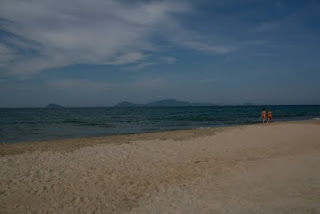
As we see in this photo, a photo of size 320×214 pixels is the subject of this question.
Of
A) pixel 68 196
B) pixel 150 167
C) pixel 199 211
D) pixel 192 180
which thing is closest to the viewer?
pixel 199 211

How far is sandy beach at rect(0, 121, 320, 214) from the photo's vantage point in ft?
15.8

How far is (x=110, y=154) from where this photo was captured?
936 cm

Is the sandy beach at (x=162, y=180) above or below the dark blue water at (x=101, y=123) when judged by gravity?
above

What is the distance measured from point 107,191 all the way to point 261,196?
11.2 ft

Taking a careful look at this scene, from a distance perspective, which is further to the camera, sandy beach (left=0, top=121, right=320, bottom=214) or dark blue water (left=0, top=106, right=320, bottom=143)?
dark blue water (left=0, top=106, right=320, bottom=143)

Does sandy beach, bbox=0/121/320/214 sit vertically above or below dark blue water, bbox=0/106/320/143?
above

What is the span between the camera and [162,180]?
250 inches

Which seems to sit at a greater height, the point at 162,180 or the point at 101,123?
the point at 162,180

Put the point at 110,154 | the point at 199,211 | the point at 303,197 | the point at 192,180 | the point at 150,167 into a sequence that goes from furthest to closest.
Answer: the point at 110,154 < the point at 150,167 < the point at 192,180 < the point at 303,197 < the point at 199,211

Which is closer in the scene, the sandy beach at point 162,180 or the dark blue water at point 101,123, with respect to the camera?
the sandy beach at point 162,180

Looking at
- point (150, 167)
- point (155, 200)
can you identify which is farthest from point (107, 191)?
point (150, 167)

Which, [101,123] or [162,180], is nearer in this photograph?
[162,180]

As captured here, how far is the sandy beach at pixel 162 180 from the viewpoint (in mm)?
4828

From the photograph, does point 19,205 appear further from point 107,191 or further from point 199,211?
point 199,211
